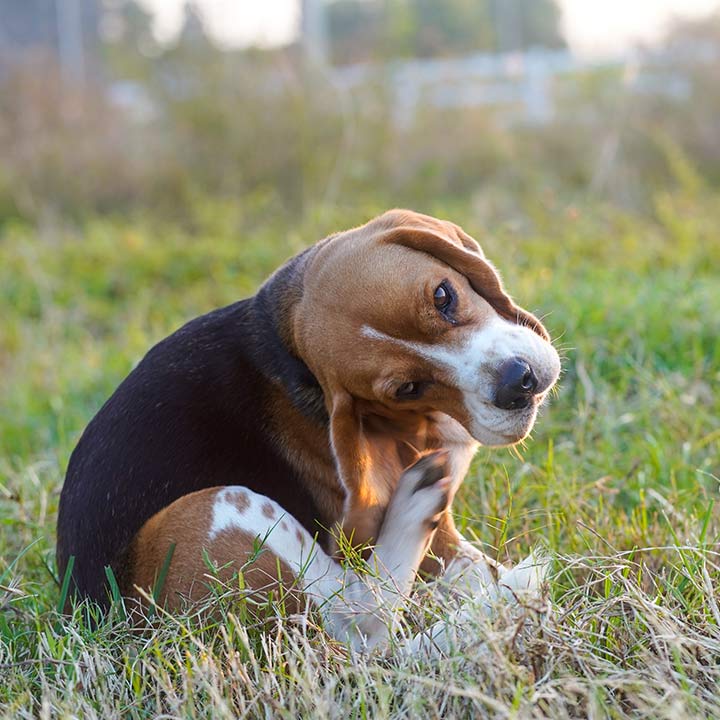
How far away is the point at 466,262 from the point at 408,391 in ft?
1.47

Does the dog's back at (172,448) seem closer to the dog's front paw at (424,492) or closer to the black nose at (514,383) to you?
the dog's front paw at (424,492)

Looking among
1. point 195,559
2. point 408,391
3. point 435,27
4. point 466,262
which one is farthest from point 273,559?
point 435,27

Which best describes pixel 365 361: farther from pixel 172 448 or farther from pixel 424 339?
pixel 172 448

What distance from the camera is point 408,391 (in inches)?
128

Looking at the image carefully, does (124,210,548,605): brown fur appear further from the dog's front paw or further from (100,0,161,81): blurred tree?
(100,0,161,81): blurred tree

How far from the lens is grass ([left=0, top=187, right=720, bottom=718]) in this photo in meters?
2.71

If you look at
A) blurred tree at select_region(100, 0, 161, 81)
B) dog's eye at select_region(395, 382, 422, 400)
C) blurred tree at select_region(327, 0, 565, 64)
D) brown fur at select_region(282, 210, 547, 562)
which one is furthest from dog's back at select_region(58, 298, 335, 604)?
blurred tree at select_region(327, 0, 565, 64)

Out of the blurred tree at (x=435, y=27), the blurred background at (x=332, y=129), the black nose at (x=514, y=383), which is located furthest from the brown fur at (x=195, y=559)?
the blurred tree at (x=435, y=27)

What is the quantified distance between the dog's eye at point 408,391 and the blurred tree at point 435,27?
383 inches

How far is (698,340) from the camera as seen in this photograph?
5457mm

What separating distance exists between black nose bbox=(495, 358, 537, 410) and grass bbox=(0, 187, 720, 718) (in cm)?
50

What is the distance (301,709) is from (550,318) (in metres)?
3.32

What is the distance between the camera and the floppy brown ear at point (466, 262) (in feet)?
10.9

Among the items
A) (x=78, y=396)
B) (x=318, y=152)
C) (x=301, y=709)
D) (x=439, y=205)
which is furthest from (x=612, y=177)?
(x=301, y=709)
